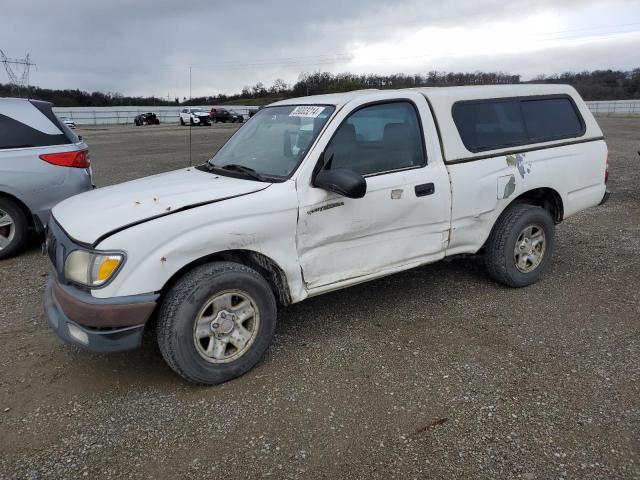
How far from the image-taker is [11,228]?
5.80 m

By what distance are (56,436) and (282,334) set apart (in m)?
1.67

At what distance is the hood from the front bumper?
371 millimetres

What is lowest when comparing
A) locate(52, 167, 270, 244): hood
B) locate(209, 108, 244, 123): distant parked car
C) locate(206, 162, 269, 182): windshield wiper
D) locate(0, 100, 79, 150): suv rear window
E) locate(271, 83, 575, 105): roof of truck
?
locate(52, 167, 270, 244): hood

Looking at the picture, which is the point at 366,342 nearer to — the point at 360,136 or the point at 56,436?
the point at 360,136

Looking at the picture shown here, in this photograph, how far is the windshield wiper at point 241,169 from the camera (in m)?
3.54


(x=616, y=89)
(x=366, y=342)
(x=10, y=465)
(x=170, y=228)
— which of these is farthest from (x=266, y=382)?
(x=616, y=89)

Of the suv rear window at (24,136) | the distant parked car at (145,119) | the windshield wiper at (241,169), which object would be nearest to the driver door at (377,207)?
the windshield wiper at (241,169)

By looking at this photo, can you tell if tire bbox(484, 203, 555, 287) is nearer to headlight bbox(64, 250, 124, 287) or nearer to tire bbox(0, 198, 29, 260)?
headlight bbox(64, 250, 124, 287)

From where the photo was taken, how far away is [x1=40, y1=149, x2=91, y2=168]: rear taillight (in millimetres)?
5777

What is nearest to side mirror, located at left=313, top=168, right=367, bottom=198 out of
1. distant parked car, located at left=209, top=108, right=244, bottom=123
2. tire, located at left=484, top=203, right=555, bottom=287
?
tire, located at left=484, top=203, right=555, bottom=287

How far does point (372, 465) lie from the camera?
2.55 meters

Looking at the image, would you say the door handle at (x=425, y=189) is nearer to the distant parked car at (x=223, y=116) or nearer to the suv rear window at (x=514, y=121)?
the suv rear window at (x=514, y=121)

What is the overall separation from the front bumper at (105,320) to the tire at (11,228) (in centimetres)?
332

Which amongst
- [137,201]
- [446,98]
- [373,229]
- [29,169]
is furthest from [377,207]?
[29,169]
